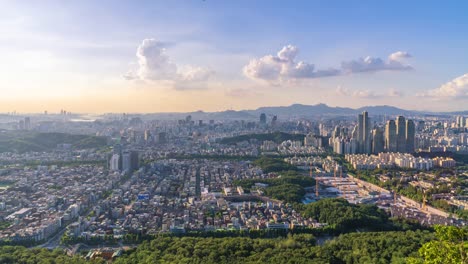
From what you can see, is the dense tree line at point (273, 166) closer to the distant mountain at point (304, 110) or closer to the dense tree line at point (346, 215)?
the dense tree line at point (346, 215)

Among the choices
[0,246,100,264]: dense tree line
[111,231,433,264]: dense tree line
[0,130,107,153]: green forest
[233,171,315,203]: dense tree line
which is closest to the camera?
[0,246,100,264]: dense tree line

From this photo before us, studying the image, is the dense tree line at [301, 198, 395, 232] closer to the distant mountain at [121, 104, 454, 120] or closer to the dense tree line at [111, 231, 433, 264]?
the dense tree line at [111, 231, 433, 264]

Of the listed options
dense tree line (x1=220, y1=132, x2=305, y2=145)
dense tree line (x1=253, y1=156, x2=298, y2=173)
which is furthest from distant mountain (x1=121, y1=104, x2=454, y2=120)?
dense tree line (x1=253, y1=156, x2=298, y2=173)

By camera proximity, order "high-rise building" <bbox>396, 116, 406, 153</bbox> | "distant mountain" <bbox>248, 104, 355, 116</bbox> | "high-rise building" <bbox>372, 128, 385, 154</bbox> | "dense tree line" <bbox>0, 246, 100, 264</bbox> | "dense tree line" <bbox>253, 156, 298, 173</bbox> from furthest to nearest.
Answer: "distant mountain" <bbox>248, 104, 355, 116</bbox> → "high-rise building" <bbox>372, 128, 385, 154</bbox> → "high-rise building" <bbox>396, 116, 406, 153</bbox> → "dense tree line" <bbox>253, 156, 298, 173</bbox> → "dense tree line" <bbox>0, 246, 100, 264</bbox>

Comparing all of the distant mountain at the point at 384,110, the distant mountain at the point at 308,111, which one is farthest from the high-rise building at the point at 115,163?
the distant mountain at the point at 384,110

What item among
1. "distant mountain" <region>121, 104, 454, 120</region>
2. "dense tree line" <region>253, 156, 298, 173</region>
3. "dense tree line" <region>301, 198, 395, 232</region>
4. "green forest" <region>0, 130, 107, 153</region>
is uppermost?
"distant mountain" <region>121, 104, 454, 120</region>

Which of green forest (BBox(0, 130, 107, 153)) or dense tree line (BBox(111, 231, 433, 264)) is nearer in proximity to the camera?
dense tree line (BBox(111, 231, 433, 264))

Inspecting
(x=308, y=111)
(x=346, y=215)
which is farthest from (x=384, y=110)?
(x=346, y=215)

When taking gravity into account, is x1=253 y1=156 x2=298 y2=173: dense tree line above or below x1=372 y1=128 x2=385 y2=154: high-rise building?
below

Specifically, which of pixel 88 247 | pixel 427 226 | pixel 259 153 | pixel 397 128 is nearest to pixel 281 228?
pixel 427 226

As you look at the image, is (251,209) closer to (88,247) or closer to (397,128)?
(88,247)

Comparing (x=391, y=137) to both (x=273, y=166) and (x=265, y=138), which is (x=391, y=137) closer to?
(x=273, y=166)
